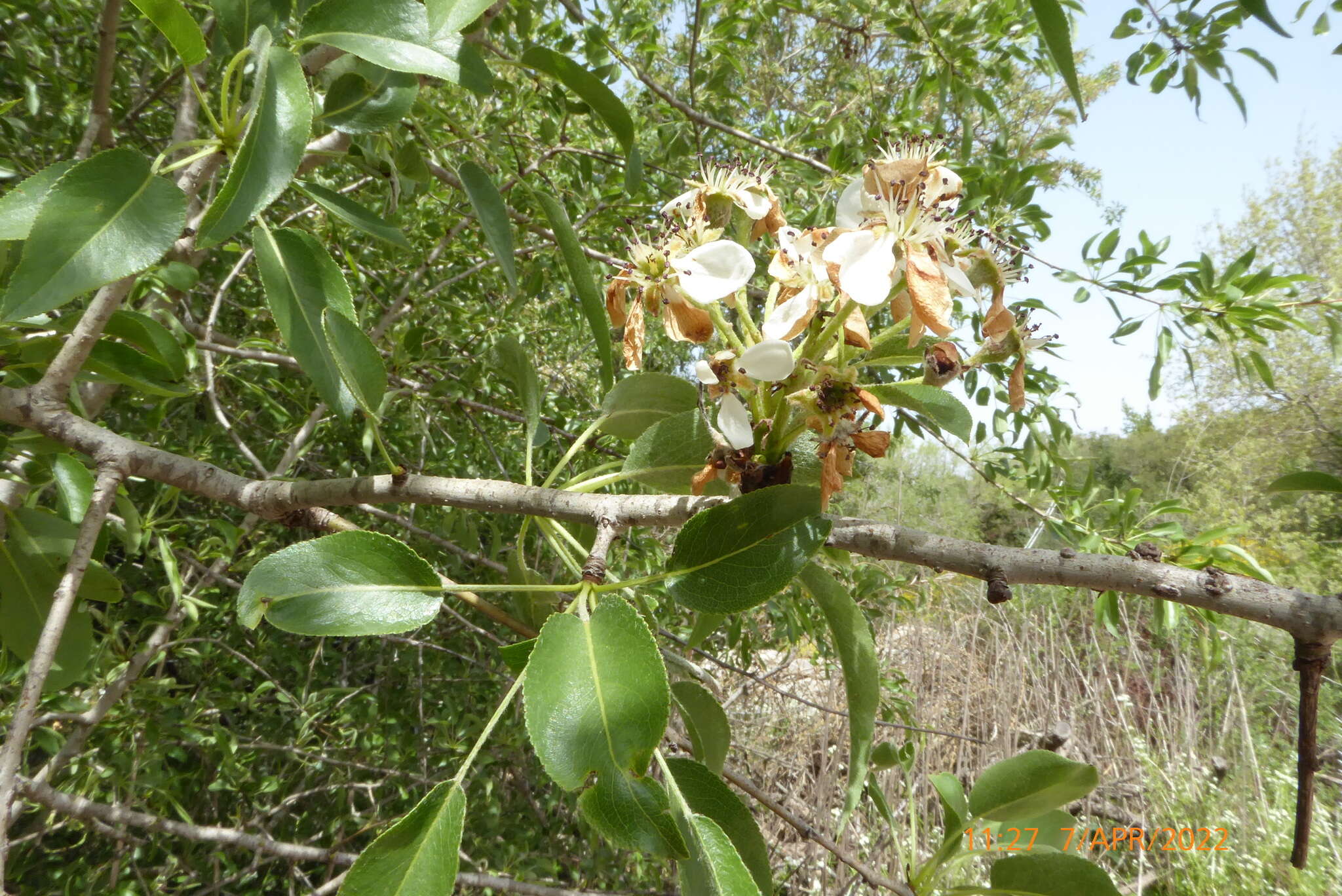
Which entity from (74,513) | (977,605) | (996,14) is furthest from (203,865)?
(977,605)

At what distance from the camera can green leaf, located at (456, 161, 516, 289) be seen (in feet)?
2.34

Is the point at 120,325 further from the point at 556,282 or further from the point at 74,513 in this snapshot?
the point at 556,282

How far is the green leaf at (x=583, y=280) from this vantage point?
667mm

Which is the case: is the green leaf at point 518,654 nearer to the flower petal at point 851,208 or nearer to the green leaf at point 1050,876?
the flower petal at point 851,208

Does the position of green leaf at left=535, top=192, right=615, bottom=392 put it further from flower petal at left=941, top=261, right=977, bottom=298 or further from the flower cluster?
flower petal at left=941, top=261, right=977, bottom=298

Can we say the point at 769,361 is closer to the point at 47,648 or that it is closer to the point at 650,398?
the point at 650,398

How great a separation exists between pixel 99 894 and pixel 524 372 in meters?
1.38

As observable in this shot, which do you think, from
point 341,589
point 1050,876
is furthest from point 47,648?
point 1050,876

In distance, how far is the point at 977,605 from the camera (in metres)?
4.05

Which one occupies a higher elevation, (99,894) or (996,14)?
(996,14)

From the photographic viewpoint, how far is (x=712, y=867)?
45 cm

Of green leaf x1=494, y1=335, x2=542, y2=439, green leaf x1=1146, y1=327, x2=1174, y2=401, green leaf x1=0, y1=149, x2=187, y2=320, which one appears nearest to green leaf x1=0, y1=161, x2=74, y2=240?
green leaf x1=0, y1=149, x2=187, y2=320

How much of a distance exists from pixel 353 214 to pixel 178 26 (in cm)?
19

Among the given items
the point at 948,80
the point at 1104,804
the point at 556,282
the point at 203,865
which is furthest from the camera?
the point at 1104,804
